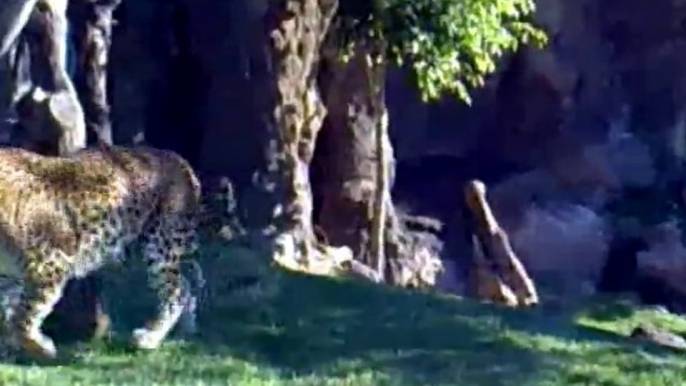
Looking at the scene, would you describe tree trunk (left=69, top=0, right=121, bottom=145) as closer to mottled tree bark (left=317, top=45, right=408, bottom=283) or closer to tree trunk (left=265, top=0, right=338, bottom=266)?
tree trunk (left=265, top=0, right=338, bottom=266)

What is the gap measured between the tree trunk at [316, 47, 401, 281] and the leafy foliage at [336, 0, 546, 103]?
6.65 feet

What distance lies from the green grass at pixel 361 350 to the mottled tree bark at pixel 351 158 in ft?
14.9

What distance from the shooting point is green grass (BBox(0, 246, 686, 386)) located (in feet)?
31.5

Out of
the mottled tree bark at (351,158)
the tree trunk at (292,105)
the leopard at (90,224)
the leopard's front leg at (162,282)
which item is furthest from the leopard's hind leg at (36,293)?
the mottled tree bark at (351,158)

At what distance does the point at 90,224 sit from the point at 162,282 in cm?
71

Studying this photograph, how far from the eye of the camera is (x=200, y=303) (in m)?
11.3

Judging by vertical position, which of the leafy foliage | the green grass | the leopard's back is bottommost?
the green grass

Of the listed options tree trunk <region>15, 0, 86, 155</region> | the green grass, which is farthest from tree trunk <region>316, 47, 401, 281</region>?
tree trunk <region>15, 0, 86, 155</region>

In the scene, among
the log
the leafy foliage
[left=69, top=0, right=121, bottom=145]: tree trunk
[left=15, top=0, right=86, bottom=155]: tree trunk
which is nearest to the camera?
[left=15, top=0, right=86, bottom=155]: tree trunk

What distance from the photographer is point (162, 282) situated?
10031mm

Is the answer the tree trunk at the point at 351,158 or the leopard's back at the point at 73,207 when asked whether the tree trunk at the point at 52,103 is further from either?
the tree trunk at the point at 351,158

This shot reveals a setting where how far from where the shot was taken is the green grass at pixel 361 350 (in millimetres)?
9609

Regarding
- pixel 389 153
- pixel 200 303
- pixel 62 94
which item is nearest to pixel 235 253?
pixel 200 303

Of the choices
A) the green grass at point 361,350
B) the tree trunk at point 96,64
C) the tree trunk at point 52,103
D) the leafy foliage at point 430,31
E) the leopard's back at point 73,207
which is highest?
the leafy foliage at point 430,31
